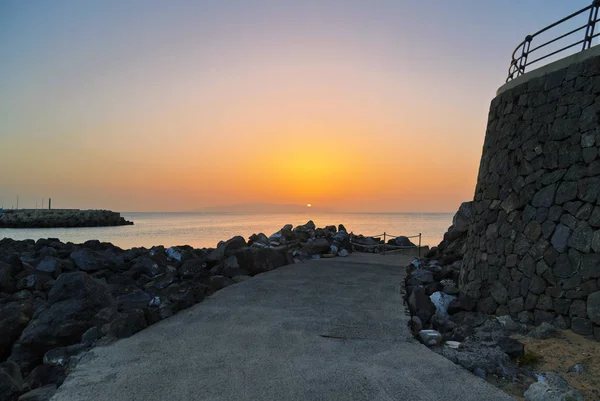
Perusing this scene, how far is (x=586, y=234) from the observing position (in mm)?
5570

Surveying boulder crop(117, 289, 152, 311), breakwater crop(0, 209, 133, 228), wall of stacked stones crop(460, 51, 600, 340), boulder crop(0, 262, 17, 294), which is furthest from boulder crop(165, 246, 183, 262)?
breakwater crop(0, 209, 133, 228)

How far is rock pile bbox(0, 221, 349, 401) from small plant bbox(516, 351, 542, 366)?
4.84m

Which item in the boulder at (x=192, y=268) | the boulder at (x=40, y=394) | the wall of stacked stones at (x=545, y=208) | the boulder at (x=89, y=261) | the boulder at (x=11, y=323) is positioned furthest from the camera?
the boulder at (x=89, y=261)

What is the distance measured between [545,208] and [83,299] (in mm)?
7028

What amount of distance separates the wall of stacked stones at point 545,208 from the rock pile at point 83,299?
5.14 meters

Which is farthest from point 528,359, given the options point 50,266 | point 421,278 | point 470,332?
point 50,266

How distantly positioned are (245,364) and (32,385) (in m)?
2.39

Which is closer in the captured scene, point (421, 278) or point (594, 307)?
point (594, 307)

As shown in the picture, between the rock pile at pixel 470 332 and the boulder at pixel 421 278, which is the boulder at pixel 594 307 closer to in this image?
the rock pile at pixel 470 332

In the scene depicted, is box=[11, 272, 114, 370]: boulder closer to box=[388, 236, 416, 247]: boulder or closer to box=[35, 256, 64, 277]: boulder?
box=[35, 256, 64, 277]: boulder

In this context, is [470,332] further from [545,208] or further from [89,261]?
[89,261]

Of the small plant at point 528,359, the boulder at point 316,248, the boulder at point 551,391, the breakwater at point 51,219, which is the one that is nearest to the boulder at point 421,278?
the small plant at point 528,359

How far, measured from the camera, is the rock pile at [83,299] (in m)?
4.93

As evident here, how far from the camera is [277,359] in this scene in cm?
462
